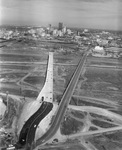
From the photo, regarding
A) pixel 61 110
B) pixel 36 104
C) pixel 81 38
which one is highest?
pixel 81 38

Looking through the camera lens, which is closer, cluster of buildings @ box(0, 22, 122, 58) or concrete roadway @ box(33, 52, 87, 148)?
concrete roadway @ box(33, 52, 87, 148)

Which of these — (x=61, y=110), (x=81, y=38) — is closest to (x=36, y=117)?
(x=61, y=110)

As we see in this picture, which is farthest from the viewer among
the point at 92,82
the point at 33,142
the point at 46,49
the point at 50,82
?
the point at 46,49

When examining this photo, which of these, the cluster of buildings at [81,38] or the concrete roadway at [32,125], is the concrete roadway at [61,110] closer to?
the concrete roadway at [32,125]

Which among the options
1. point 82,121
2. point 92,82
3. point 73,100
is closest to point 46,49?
point 92,82

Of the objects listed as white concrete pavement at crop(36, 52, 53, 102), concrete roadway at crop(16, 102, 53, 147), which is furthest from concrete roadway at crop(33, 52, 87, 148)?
white concrete pavement at crop(36, 52, 53, 102)

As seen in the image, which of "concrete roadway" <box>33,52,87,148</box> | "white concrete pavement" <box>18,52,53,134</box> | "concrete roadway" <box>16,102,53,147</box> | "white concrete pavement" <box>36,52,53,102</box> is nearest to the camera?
"concrete roadway" <box>16,102,53,147</box>

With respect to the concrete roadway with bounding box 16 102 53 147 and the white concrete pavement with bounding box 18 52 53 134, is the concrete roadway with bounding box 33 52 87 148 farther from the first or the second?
the white concrete pavement with bounding box 18 52 53 134

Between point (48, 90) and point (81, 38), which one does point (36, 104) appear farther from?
point (81, 38)

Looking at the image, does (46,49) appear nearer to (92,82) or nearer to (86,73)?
(86,73)

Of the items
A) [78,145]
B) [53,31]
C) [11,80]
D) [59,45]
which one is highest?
[53,31]

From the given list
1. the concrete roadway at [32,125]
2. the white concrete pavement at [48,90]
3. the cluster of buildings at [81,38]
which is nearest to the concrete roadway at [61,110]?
the concrete roadway at [32,125]
